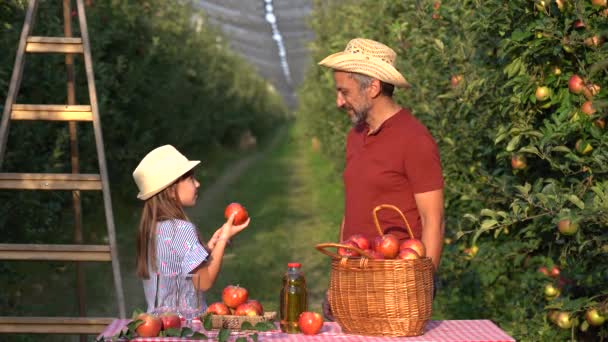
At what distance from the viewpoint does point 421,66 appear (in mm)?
8367

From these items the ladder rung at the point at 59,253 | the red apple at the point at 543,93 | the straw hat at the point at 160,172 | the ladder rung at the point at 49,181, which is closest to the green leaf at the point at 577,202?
the red apple at the point at 543,93

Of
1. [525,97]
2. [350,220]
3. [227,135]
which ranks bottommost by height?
[227,135]

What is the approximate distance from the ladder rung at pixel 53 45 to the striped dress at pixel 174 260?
2.19 m

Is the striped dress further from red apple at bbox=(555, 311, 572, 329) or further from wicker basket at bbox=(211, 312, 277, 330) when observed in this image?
red apple at bbox=(555, 311, 572, 329)

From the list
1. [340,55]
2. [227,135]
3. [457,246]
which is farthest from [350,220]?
[227,135]

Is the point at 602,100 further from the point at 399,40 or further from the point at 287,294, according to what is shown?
the point at 399,40

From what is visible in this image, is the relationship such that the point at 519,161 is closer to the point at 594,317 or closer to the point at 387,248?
the point at 594,317

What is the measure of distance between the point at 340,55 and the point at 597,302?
6.11 feet

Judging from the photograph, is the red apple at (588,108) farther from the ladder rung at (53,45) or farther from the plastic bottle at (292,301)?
the ladder rung at (53,45)

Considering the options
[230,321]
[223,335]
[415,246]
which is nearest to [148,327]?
[223,335]

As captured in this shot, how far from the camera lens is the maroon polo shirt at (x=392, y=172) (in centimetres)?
408

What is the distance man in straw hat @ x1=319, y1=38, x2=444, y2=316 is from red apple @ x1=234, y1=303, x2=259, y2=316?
2.23 ft

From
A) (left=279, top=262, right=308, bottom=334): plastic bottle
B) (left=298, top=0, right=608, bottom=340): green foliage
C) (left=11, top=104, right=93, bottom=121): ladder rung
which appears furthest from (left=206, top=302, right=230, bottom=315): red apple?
(left=11, top=104, right=93, bottom=121): ladder rung

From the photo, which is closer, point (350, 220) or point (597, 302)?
point (350, 220)
